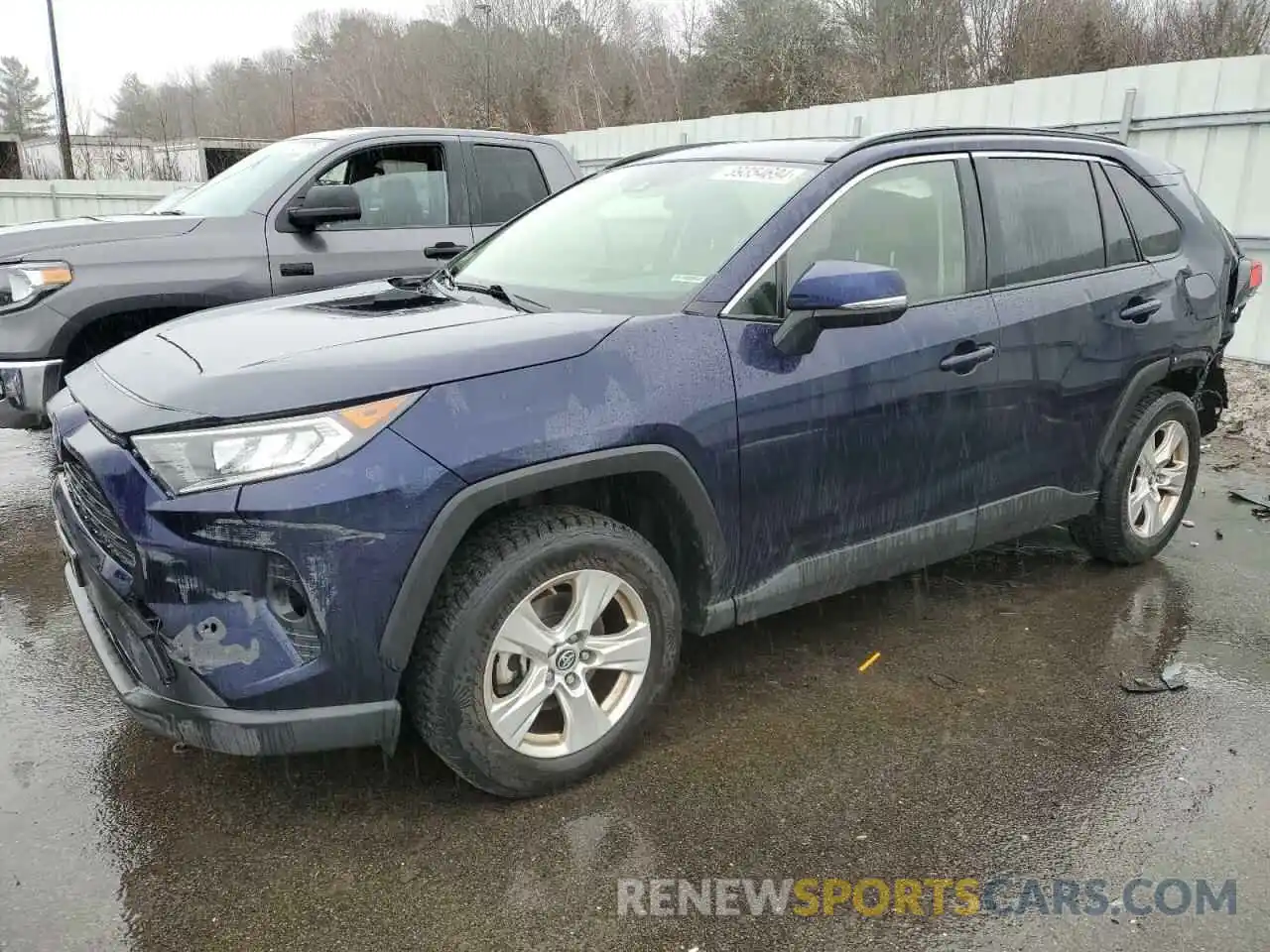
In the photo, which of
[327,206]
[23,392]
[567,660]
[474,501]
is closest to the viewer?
[474,501]

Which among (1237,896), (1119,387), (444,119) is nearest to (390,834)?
(1237,896)

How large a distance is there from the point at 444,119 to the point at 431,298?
1698 inches

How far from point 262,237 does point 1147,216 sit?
4407mm

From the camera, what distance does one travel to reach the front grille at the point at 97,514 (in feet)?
7.89

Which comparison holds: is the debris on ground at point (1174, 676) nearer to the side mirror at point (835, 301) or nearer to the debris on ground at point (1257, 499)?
the side mirror at point (835, 301)

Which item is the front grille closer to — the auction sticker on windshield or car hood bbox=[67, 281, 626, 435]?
car hood bbox=[67, 281, 626, 435]

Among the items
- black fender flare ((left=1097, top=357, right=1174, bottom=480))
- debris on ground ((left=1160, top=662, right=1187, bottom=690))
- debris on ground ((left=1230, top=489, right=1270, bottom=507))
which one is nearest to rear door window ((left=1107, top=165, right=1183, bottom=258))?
black fender flare ((left=1097, top=357, right=1174, bottom=480))

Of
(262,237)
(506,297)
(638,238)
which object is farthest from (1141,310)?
(262,237)

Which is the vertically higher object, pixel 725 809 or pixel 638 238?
pixel 638 238

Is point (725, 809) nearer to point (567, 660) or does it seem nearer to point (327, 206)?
point (567, 660)

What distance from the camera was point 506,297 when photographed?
323cm

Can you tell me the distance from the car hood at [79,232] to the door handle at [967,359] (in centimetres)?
408

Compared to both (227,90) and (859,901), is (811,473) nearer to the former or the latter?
(859,901)

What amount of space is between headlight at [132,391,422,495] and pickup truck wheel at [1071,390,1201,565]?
3279 millimetres
